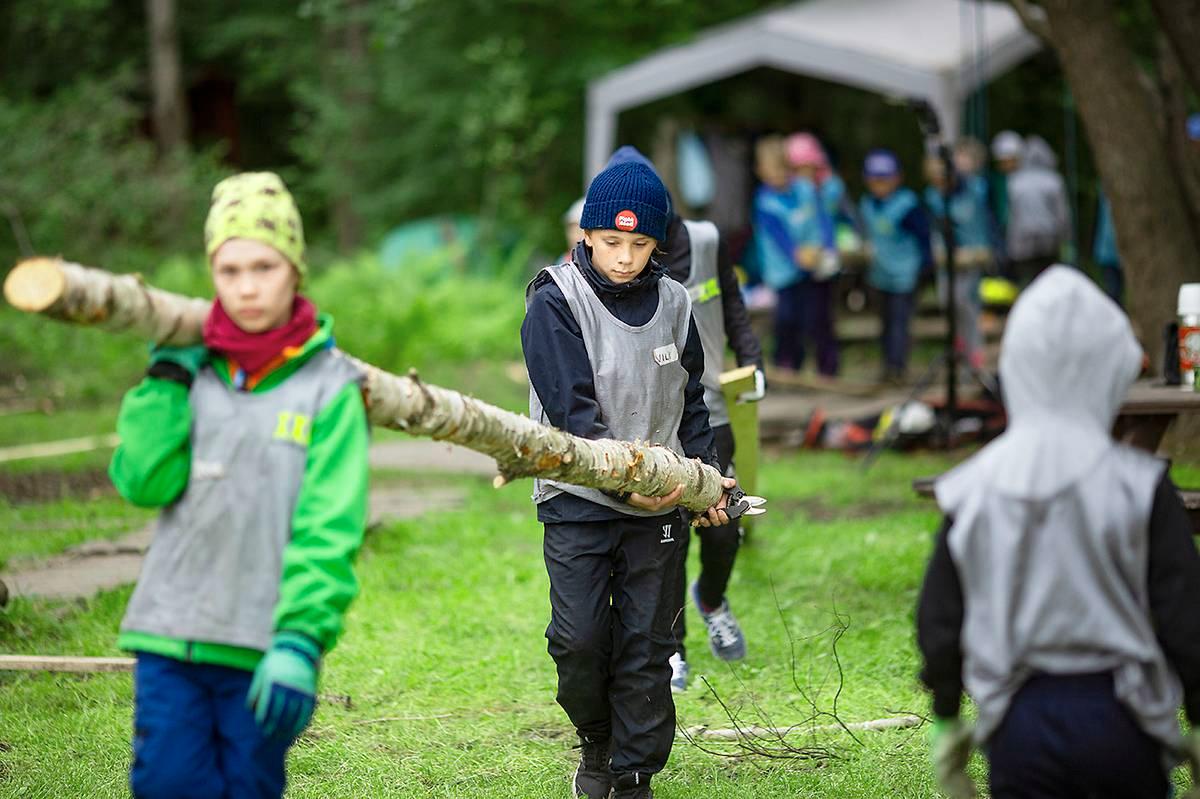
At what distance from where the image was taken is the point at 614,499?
4566 millimetres

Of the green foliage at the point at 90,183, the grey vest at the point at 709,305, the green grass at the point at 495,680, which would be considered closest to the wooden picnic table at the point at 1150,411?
the green grass at the point at 495,680

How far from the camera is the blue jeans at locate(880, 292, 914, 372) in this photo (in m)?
14.5

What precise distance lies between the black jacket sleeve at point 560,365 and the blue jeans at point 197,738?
139cm

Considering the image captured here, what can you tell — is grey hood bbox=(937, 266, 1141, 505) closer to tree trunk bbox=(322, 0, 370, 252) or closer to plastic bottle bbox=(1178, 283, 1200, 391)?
plastic bottle bbox=(1178, 283, 1200, 391)

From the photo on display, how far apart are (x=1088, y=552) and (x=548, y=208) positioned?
21.0 metres

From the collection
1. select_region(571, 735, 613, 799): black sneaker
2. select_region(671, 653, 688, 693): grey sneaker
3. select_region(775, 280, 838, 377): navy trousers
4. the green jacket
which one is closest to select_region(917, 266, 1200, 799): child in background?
the green jacket

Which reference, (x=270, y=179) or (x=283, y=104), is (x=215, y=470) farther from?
(x=283, y=104)

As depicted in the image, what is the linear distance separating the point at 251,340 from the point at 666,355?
65.4 inches

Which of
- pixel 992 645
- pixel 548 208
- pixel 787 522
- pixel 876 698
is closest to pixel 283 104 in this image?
pixel 548 208

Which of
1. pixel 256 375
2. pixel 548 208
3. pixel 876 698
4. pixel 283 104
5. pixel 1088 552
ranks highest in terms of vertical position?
pixel 283 104

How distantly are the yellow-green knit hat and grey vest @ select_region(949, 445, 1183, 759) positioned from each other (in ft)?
5.22

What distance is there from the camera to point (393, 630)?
705 centimetres

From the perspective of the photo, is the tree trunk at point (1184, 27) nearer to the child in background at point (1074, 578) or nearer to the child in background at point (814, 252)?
the child in background at point (814, 252)

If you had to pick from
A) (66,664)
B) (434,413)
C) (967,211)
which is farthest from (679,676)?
(967,211)
